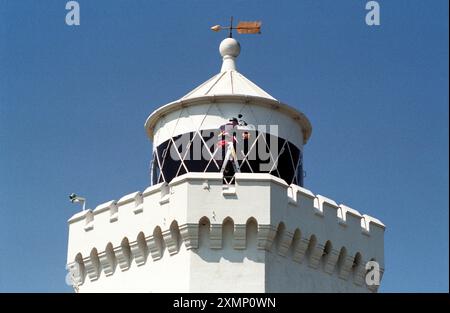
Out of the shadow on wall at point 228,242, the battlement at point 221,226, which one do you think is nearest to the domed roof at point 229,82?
the battlement at point 221,226

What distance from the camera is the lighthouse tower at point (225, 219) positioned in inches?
920

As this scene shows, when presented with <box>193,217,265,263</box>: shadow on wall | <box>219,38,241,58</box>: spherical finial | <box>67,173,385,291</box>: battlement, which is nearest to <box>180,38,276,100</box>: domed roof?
<box>219,38,241,58</box>: spherical finial

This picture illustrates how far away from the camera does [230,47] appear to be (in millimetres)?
26625

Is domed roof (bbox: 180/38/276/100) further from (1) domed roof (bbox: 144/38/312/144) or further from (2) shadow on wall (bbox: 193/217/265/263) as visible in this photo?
(2) shadow on wall (bbox: 193/217/265/263)

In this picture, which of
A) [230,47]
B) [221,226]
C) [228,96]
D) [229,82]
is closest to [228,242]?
[221,226]

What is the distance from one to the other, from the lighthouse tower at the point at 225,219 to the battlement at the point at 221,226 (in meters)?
0.02

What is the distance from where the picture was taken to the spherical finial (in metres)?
26.6

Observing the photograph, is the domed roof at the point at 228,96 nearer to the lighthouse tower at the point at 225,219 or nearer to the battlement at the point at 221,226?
the lighthouse tower at the point at 225,219

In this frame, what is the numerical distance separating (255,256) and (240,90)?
3.73 meters

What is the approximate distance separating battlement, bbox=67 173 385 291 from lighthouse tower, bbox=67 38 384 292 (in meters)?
0.02

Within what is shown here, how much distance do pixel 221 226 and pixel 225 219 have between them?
0.15 m

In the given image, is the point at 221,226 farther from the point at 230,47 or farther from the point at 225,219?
the point at 230,47
